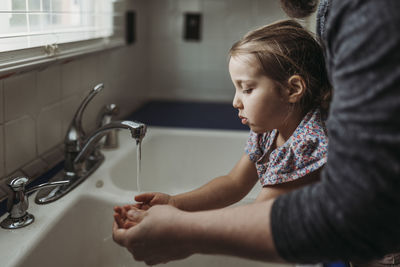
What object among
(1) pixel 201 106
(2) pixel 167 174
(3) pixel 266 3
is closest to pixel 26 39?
(2) pixel 167 174

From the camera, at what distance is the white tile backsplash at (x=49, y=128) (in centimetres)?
109

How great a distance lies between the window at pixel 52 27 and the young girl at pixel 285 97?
43 centimetres

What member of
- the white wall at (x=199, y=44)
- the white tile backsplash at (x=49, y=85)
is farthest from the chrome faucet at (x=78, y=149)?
the white wall at (x=199, y=44)

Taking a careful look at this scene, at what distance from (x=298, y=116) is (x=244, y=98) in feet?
0.40

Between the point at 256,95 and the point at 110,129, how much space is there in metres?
0.37

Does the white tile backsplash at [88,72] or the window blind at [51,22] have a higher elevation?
the window blind at [51,22]

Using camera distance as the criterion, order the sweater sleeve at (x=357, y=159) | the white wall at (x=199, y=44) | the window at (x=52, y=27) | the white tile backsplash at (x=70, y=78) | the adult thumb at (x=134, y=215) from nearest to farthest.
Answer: the sweater sleeve at (x=357, y=159) → the adult thumb at (x=134, y=215) → the window at (x=52, y=27) → the white tile backsplash at (x=70, y=78) → the white wall at (x=199, y=44)

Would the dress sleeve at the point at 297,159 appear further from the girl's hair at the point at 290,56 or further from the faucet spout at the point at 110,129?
the faucet spout at the point at 110,129

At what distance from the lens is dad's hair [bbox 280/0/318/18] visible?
83cm

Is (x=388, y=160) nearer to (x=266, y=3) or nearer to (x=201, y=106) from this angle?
(x=201, y=106)

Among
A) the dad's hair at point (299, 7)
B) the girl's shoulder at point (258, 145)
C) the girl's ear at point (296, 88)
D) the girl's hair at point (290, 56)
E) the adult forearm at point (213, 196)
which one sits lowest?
the adult forearm at point (213, 196)

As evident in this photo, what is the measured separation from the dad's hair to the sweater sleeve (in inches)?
14.1

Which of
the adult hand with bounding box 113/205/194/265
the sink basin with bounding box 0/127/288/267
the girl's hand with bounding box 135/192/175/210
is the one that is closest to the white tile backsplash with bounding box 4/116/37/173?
the sink basin with bounding box 0/127/288/267

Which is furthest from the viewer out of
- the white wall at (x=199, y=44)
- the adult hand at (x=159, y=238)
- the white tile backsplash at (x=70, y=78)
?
the white wall at (x=199, y=44)
